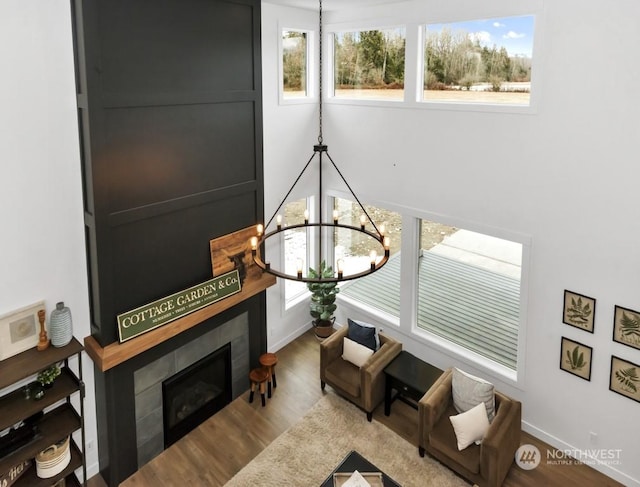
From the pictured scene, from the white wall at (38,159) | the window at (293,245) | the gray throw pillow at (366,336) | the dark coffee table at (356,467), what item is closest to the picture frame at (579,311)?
the gray throw pillow at (366,336)

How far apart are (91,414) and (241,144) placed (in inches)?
139

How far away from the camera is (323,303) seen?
7469 millimetres

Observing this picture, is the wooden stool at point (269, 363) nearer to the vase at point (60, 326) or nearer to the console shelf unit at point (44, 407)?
the console shelf unit at point (44, 407)

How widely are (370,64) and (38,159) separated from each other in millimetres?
4385

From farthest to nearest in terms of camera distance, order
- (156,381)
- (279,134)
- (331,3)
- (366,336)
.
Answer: (279,134) < (366,336) < (331,3) < (156,381)

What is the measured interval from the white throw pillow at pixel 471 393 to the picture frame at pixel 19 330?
4.47m

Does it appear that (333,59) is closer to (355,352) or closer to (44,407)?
(355,352)

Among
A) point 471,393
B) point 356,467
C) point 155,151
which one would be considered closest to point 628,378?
point 471,393

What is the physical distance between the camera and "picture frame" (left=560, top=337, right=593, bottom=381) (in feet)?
17.4

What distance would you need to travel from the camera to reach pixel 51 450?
4738mm

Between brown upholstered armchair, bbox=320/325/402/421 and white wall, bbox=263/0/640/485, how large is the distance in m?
0.89

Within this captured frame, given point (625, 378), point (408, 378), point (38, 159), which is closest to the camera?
point (38, 159)

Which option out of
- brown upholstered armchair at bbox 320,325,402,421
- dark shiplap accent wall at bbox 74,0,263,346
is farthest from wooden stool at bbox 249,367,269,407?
dark shiplap accent wall at bbox 74,0,263,346

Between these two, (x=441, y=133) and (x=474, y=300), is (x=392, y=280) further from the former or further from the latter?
(x=441, y=133)
